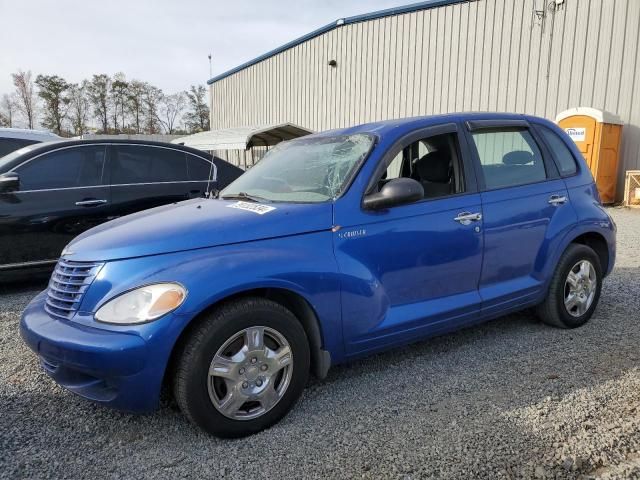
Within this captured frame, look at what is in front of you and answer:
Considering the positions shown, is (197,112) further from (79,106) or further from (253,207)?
(253,207)

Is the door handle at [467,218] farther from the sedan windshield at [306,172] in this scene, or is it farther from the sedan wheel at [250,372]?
the sedan wheel at [250,372]

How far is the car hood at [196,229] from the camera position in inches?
102

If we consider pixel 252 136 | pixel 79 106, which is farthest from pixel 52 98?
pixel 252 136

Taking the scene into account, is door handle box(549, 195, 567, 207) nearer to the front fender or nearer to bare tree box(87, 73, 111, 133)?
the front fender

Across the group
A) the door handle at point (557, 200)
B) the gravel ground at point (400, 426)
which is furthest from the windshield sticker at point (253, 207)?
the door handle at point (557, 200)

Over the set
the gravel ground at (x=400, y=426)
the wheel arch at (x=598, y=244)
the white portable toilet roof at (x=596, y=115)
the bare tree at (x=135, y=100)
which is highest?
the bare tree at (x=135, y=100)

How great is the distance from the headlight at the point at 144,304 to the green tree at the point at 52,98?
62.0 metres

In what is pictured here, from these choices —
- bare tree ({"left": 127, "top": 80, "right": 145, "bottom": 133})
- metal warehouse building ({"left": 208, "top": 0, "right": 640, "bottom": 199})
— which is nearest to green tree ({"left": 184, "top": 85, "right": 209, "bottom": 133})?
bare tree ({"left": 127, "top": 80, "right": 145, "bottom": 133})

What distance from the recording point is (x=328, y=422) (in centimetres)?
279

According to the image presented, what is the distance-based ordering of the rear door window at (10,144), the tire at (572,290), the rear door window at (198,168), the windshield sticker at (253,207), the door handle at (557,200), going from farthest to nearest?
1. the rear door window at (10,144)
2. the rear door window at (198,168)
3. the tire at (572,290)
4. the door handle at (557,200)
5. the windshield sticker at (253,207)

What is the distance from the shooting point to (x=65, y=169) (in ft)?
17.9

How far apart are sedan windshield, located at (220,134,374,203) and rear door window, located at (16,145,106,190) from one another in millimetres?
2544

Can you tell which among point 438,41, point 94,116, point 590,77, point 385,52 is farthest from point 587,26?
point 94,116

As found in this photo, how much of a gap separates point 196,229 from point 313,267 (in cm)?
66
